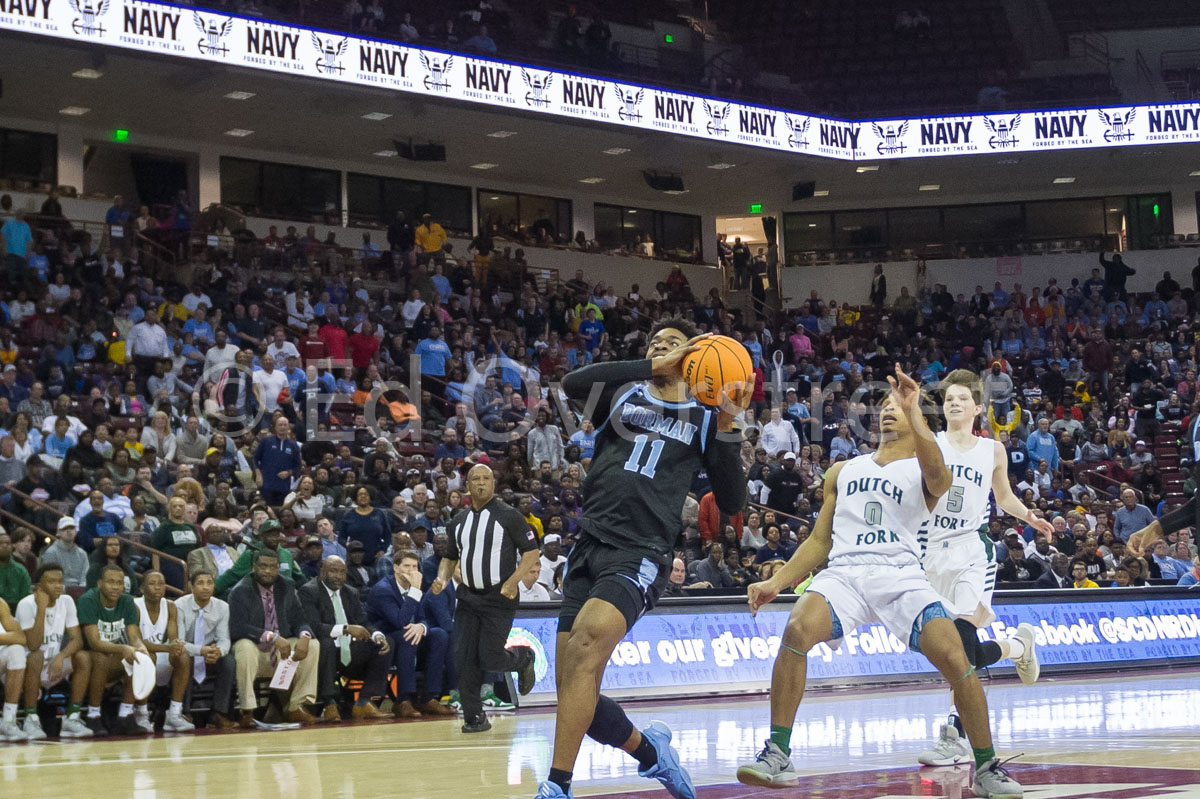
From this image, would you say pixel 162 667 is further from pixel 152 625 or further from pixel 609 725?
pixel 609 725

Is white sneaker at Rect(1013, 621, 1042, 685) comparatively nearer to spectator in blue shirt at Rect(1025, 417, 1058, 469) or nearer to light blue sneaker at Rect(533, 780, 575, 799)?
light blue sneaker at Rect(533, 780, 575, 799)

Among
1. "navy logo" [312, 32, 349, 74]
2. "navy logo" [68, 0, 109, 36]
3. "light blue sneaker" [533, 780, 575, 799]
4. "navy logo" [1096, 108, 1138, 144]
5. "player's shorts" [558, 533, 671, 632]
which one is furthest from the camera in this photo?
"navy logo" [1096, 108, 1138, 144]

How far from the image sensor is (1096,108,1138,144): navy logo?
3161 centimetres

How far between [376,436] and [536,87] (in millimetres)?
9511

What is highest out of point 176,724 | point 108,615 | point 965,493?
point 965,493

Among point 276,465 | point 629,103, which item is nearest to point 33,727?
point 276,465

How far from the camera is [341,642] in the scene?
12.4m

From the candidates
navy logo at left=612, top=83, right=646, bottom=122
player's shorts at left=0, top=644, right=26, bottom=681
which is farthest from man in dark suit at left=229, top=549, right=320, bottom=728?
navy logo at left=612, top=83, right=646, bottom=122

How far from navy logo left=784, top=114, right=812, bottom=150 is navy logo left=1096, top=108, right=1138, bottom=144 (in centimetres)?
680

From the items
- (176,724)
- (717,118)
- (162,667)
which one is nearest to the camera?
(176,724)

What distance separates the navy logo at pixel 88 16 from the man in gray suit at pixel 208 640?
1247cm

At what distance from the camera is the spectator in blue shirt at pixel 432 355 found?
22703 millimetres

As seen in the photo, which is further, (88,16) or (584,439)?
(88,16)

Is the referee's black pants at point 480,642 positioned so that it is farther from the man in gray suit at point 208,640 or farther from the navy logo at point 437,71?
the navy logo at point 437,71
